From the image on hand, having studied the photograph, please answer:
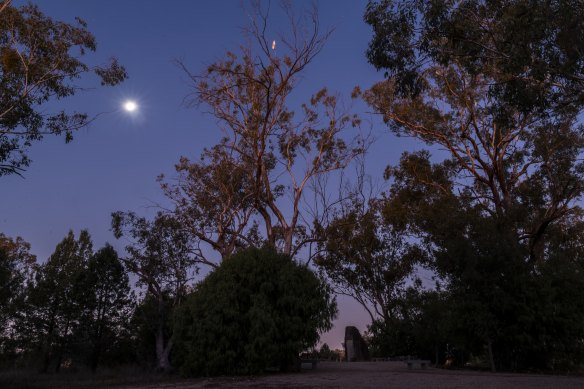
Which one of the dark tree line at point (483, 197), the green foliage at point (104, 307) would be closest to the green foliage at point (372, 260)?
the dark tree line at point (483, 197)

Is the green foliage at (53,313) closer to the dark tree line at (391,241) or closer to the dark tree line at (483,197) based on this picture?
the dark tree line at (391,241)

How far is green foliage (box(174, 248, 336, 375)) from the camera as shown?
14.5 metres

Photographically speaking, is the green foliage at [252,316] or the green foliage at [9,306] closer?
the green foliage at [252,316]

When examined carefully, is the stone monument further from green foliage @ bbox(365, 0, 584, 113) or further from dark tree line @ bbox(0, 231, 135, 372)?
green foliage @ bbox(365, 0, 584, 113)

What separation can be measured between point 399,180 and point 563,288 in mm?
11604

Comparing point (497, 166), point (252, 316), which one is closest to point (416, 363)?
point (252, 316)

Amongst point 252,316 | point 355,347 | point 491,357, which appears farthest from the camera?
point 355,347

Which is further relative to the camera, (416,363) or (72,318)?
(72,318)

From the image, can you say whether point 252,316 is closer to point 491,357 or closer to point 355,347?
point 491,357

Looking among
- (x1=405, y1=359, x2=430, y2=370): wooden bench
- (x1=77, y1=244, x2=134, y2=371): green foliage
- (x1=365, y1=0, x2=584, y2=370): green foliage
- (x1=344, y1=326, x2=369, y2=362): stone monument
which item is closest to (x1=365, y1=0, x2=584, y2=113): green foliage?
(x1=365, y1=0, x2=584, y2=370): green foliage

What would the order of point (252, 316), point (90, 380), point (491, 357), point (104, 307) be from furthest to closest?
1. point (104, 307)
2. point (90, 380)
3. point (491, 357)
4. point (252, 316)

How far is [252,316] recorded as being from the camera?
14672 mm

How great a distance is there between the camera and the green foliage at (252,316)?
14547 mm

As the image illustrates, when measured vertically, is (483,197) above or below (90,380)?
above
